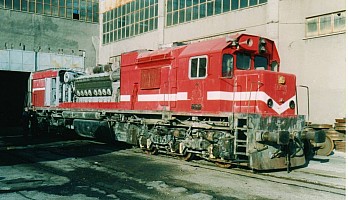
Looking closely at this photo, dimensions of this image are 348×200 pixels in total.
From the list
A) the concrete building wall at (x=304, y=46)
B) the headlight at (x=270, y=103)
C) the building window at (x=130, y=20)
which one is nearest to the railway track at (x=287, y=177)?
the headlight at (x=270, y=103)

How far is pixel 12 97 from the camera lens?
35781 mm

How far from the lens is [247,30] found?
805 inches

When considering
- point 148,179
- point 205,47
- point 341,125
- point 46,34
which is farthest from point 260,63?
point 46,34

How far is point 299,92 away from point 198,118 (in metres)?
9.74

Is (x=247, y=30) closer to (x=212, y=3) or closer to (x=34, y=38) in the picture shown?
(x=212, y=3)

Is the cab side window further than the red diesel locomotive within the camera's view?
Yes

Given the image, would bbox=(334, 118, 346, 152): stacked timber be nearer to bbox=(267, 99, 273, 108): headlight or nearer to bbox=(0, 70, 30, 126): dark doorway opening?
bbox=(267, 99, 273, 108): headlight

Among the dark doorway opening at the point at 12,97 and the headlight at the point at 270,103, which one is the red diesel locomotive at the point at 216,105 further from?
the dark doorway opening at the point at 12,97

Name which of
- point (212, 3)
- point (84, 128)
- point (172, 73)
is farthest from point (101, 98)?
point (212, 3)

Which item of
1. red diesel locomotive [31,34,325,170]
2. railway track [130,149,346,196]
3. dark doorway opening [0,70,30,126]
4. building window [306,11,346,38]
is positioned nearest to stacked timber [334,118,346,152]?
building window [306,11,346,38]

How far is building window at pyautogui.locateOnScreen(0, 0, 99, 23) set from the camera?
30.1m

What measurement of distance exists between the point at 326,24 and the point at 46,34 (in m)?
23.5

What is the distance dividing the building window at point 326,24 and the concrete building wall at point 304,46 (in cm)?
21

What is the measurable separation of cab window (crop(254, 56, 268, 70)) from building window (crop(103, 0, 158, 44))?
18.3 m
